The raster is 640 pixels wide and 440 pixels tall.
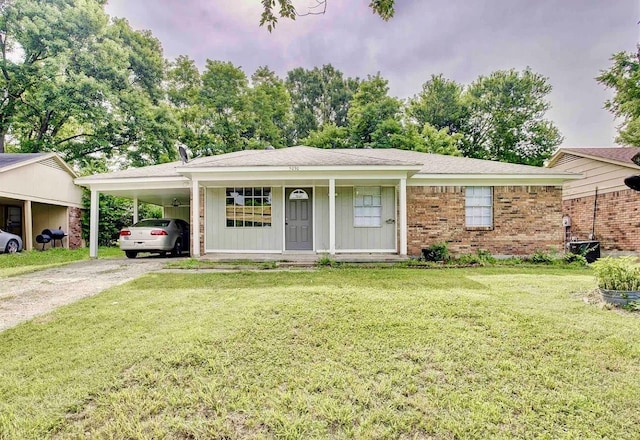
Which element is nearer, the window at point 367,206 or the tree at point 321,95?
the window at point 367,206

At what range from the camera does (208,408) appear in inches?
93.2

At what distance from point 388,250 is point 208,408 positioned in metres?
8.10

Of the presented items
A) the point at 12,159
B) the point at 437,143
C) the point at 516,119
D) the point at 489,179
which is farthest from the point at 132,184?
the point at 516,119

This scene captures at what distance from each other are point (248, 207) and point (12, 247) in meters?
9.85

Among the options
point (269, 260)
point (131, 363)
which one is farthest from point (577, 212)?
point (131, 363)

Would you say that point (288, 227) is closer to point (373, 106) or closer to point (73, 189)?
point (73, 189)

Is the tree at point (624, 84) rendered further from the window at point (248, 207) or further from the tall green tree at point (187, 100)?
the tall green tree at point (187, 100)

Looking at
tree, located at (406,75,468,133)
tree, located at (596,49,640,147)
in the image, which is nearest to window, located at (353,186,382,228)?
tree, located at (596,49,640,147)

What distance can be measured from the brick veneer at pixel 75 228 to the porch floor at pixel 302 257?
11.0m

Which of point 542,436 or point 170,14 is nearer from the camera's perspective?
point 542,436

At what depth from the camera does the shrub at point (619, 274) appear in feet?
14.9

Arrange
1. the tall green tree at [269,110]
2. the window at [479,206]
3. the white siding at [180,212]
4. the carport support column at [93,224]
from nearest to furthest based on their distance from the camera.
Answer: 1. the window at [479,206]
2. the carport support column at [93,224]
3. the white siding at [180,212]
4. the tall green tree at [269,110]

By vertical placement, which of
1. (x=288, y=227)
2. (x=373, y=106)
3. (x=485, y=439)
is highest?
(x=373, y=106)

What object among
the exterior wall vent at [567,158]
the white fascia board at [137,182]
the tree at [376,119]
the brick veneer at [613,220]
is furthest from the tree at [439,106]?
the white fascia board at [137,182]
